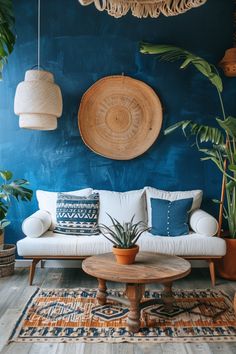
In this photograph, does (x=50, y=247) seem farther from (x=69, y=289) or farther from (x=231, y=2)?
(x=231, y=2)

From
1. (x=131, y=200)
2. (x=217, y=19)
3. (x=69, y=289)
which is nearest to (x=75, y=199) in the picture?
(x=131, y=200)

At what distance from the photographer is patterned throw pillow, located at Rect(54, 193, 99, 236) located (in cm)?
381

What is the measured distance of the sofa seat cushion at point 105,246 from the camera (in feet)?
11.5

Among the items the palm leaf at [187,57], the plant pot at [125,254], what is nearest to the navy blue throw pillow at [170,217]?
the plant pot at [125,254]

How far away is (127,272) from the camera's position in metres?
2.57

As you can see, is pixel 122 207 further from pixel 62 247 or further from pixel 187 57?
pixel 187 57

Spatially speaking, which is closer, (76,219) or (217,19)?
(76,219)

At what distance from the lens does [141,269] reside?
8.70ft

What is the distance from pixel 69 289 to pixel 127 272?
1061mm

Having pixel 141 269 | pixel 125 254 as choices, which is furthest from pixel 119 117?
pixel 141 269

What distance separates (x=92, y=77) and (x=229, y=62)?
1488mm

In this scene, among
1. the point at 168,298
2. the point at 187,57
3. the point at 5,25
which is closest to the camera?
the point at 168,298

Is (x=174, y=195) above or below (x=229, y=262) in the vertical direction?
above

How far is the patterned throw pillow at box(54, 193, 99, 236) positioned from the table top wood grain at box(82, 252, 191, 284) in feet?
2.73
